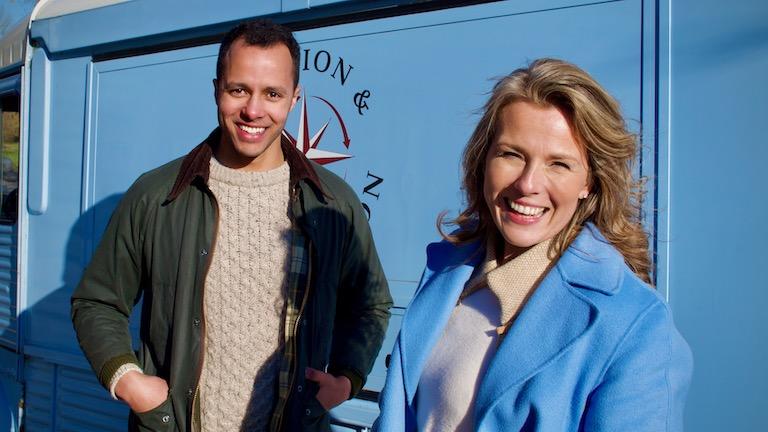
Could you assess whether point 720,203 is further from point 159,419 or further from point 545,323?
point 159,419

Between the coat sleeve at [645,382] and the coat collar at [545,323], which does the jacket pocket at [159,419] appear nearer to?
the coat collar at [545,323]

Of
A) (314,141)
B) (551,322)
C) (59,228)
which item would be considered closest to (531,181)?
(551,322)

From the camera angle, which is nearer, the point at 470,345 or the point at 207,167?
the point at 470,345

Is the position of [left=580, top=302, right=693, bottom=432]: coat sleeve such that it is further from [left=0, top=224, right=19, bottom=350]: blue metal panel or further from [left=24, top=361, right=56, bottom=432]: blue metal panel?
[left=0, top=224, right=19, bottom=350]: blue metal panel

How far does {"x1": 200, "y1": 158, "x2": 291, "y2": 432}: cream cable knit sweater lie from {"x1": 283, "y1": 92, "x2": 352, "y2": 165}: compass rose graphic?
75 cm

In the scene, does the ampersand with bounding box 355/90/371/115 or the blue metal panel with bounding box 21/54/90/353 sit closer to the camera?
the ampersand with bounding box 355/90/371/115

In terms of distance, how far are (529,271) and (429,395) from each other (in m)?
0.31

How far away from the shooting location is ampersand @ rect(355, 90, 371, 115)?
2.65m

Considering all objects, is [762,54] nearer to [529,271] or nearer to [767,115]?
[767,115]

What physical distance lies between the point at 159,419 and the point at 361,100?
4.50ft

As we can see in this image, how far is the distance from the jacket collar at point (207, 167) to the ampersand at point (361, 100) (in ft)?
2.01

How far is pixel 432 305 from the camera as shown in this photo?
142 cm

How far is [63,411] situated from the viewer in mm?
3613

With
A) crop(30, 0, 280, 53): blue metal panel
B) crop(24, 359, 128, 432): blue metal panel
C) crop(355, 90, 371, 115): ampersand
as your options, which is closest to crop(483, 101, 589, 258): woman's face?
crop(355, 90, 371, 115): ampersand
